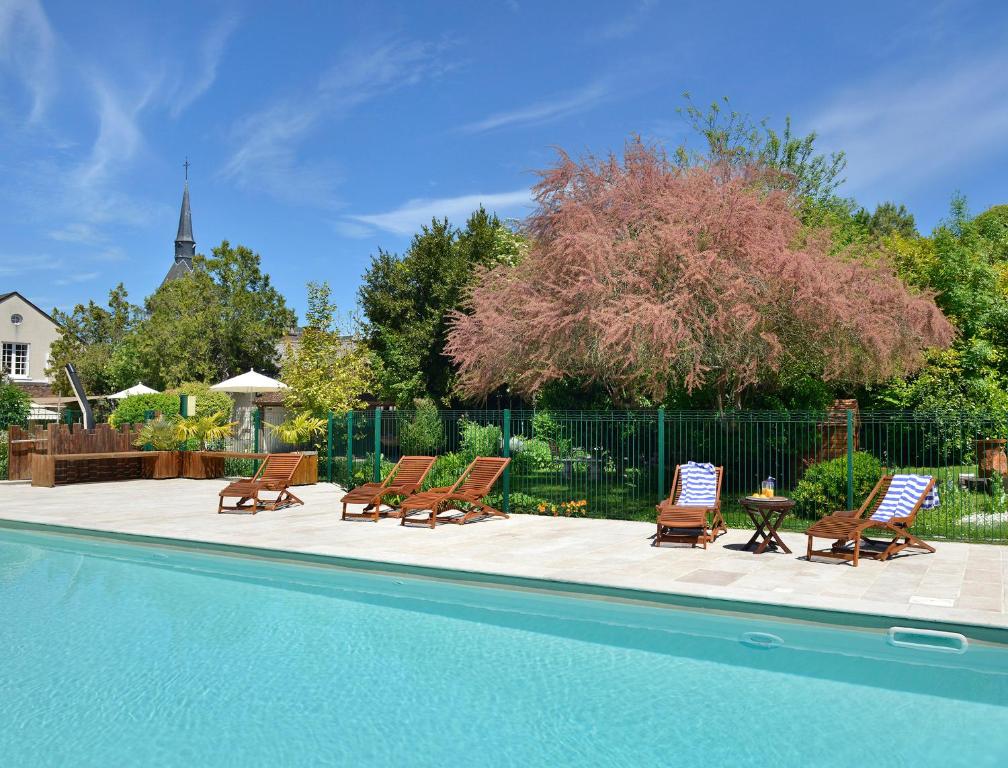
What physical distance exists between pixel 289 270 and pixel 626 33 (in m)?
26.8

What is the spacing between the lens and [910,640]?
6375 mm

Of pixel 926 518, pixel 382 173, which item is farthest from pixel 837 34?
pixel 382 173

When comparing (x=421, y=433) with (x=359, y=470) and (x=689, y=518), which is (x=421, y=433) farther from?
(x=689, y=518)

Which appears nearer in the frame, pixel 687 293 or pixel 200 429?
pixel 687 293

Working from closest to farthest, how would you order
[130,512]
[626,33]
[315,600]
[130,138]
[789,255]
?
[315,600]
[789,255]
[130,512]
[626,33]
[130,138]

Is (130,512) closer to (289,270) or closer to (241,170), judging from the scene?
(241,170)

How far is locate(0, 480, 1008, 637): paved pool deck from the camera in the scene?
726 cm

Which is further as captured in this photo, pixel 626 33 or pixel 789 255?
pixel 626 33

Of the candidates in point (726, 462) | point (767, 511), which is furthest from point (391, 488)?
point (767, 511)

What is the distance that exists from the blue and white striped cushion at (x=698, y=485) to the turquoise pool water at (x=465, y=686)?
12.3 ft

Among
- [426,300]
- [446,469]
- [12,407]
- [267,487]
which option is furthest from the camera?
[426,300]

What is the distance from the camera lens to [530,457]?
54.5 feet

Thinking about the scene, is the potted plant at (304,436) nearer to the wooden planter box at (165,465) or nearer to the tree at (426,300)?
the wooden planter box at (165,465)

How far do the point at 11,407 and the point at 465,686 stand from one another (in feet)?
74.6
